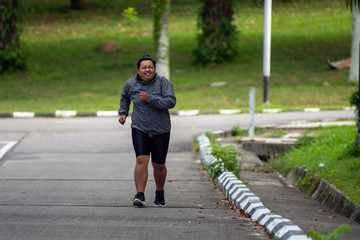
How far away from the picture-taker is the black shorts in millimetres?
7551

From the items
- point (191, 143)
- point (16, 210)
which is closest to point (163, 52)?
point (191, 143)

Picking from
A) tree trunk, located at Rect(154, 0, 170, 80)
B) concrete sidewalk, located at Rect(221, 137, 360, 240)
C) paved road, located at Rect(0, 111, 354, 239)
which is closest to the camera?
paved road, located at Rect(0, 111, 354, 239)

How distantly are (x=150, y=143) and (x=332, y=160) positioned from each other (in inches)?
173

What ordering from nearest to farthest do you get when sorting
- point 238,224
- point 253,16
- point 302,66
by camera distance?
point 238,224, point 302,66, point 253,16

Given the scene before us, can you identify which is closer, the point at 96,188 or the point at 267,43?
the point at 96,188

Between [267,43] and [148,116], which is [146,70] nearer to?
[148,116]

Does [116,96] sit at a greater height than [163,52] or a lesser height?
lesser

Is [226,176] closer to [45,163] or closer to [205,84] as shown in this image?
[45,163]

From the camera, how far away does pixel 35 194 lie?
330 inches

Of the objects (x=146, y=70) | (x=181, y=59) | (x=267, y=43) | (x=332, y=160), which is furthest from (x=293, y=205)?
(x=181, y=59)

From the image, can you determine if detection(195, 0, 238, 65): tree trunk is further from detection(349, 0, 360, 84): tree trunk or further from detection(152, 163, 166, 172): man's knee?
detection(152, 163, 166, 172): man's knee

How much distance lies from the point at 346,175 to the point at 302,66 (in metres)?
22.9

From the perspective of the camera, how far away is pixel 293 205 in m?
8.14

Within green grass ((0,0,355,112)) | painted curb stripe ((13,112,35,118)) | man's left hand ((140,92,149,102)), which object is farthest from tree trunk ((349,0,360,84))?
man's left hand ((140,92,149,102))
